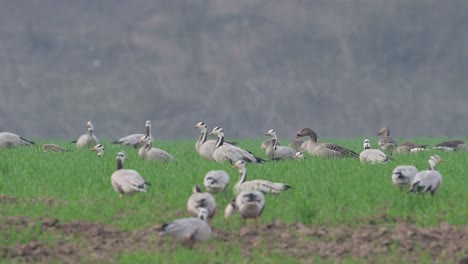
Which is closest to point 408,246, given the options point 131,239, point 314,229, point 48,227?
point 314,229

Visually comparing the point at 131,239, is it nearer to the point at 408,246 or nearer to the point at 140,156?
→ the point at 408,246

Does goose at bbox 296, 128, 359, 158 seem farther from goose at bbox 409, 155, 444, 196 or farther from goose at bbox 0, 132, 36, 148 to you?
goose at bbox 0, 132, 36, 148

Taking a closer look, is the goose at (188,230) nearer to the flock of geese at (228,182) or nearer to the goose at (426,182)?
the flock of geese at (228,182)

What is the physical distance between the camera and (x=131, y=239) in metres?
14.1

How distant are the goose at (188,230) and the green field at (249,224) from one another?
0.21 m

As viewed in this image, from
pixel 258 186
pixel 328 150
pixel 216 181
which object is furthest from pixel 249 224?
pixel 328 150

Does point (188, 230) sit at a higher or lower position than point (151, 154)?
lower

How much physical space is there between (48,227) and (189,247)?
2.73 meters

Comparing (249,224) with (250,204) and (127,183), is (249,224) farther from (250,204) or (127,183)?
(127,183)

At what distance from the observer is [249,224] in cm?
1480

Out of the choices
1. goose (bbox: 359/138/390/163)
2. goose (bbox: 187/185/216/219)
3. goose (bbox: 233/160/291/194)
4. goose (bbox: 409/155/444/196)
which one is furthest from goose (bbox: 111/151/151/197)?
goose (bbox: 359/138/390/163)

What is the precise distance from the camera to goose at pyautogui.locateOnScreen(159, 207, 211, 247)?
13.0 metres

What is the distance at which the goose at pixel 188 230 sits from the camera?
13047 mm

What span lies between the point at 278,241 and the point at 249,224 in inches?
38.3
